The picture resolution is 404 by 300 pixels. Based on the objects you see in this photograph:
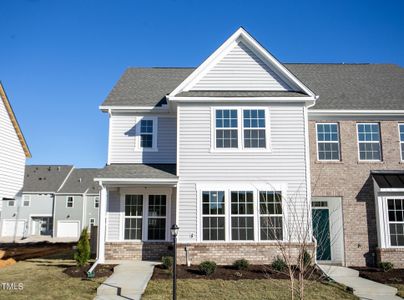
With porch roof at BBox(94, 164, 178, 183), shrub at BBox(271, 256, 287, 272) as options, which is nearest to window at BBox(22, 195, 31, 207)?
porch roof at BBox(94, 164, 178, 183)

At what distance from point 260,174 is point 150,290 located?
635 centimetres

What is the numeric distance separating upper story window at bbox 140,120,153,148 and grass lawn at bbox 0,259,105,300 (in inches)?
236

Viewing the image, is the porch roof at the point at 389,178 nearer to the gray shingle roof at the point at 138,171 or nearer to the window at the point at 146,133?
the gray shingle roof at the point at 138,171

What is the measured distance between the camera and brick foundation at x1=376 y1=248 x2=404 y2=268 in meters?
14.9

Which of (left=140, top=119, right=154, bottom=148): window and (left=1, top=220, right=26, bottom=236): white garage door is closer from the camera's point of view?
(left=140, top=119, right=154, bottom=148): window

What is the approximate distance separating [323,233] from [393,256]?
2752 millimetres

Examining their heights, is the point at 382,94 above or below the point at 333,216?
above

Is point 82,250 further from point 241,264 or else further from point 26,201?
point 26,201

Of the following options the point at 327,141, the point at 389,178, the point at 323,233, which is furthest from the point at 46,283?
the point at 389,178

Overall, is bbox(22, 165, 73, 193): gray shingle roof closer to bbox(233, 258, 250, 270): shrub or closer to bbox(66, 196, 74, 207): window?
bbox(66, 196, 74, 207): window

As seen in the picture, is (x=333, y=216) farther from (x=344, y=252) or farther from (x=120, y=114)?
(x=120, y=114)

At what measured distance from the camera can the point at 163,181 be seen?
14.8 metres

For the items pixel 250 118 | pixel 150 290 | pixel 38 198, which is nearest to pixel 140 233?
pixel 150 290

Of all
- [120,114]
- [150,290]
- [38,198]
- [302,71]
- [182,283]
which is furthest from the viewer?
[38,198]
